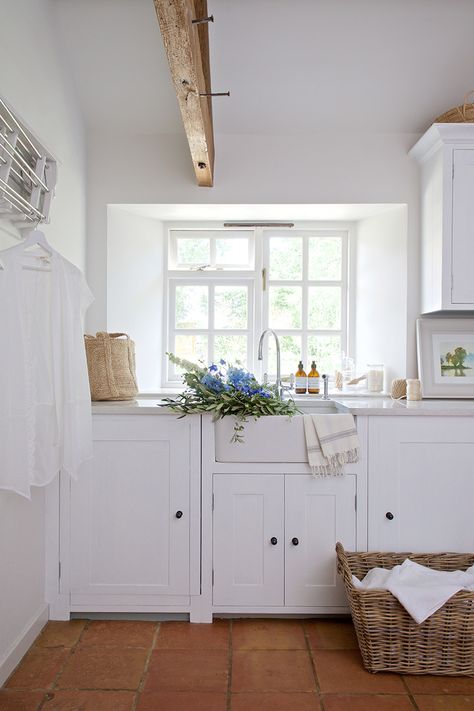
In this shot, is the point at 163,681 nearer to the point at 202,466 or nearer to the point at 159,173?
the point at 202,466

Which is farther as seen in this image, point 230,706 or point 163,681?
point 163,681

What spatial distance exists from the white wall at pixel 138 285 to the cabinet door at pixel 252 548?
1.11 metres

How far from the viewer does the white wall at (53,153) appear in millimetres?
1921

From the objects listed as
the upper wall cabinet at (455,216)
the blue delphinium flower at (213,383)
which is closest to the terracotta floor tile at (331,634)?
the blue delphinium flower at (213,383)

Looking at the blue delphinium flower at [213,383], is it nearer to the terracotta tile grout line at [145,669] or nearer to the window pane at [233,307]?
the terracotta tile grout line at [145,669]

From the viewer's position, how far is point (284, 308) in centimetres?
340

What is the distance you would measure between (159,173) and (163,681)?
2.36 metres

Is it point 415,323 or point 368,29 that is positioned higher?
point 368,29

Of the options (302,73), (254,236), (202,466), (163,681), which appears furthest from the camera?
(254,236)

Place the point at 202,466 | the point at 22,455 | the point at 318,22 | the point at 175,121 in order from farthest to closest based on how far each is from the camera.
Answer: the point at 175,121 → the point at 318,22 → the point at 202,466 → the point at 22,455

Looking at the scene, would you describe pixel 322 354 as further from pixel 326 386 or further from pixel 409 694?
pixel 409 694

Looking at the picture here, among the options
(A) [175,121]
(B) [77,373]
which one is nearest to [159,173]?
(A) [175,121]

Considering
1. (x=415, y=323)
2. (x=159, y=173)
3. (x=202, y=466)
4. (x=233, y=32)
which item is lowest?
(x=202, y=466)

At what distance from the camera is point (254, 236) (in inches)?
133
